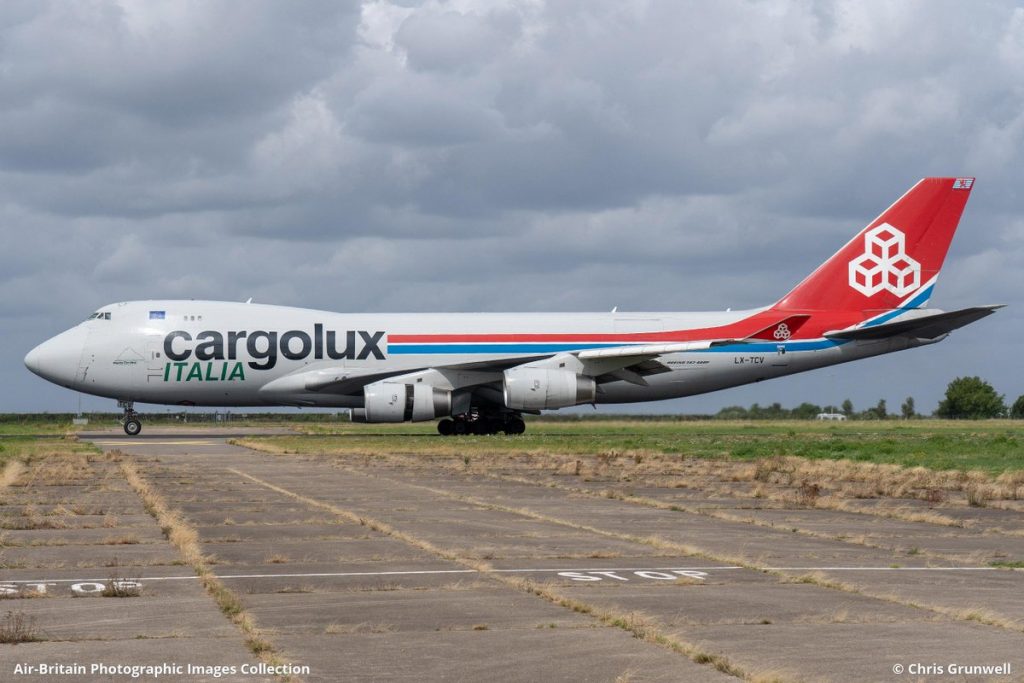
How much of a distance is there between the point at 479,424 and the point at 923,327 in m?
14.4

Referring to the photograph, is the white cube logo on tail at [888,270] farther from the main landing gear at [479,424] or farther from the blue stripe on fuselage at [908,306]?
the main landing gear at [479,424]

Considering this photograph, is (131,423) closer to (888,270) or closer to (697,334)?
(697,334)

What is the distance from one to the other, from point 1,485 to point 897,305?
31728 millimetres

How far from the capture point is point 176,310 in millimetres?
42188

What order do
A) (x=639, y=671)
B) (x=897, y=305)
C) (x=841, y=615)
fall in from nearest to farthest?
(x=639, y=671) < (x=841, y=615) < (x=897, y=305)

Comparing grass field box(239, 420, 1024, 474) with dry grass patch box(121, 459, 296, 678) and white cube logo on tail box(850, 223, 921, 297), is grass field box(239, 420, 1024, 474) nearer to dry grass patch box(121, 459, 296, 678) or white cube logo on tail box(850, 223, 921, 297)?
white cube logo on tail box(850, 223, 921, 297)

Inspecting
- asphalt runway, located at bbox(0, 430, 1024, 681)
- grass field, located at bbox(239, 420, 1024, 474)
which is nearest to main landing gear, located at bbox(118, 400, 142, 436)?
grass field, located at bbox(239, 420, 1024, 474)

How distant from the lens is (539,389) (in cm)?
3944

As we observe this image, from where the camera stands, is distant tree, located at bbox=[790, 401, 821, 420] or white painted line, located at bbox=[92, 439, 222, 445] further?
distant tree, located at bbox=[790, 401, 821, 420]

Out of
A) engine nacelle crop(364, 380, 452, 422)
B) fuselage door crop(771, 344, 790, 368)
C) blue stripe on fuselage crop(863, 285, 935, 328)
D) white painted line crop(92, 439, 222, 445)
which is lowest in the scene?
white painted line crop(92, 439, 222, 445)

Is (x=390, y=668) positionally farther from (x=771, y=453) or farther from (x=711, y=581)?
(x=771, y=453)

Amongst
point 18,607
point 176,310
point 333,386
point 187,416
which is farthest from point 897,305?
point 187,416

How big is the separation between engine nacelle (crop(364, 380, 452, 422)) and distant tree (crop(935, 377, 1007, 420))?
7220 centimetres

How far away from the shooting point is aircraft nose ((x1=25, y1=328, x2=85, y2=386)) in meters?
42.0
